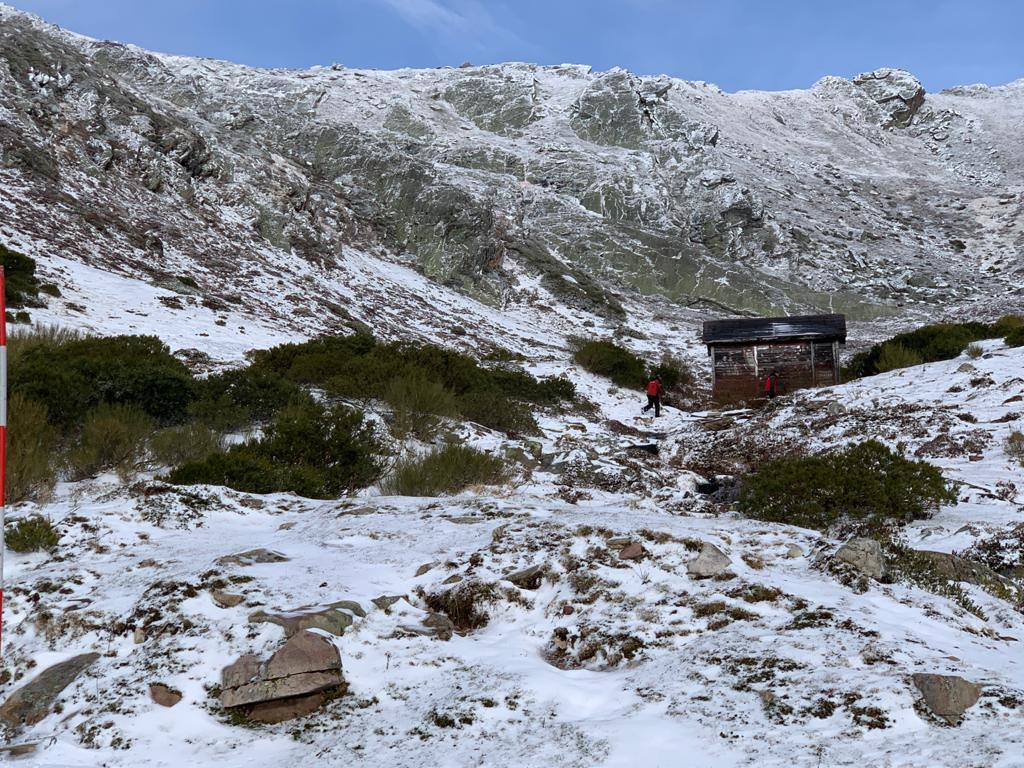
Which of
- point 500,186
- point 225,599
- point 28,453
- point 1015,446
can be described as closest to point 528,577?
point 225,599

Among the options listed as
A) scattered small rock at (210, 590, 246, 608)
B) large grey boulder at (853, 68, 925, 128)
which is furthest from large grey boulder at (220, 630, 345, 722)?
large grey boulder at (853, 68, 925, 128)

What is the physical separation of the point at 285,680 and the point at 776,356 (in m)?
27.8

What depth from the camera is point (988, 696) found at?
3500 millimetres

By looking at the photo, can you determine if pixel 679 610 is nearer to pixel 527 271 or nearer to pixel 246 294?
pixel 246 294

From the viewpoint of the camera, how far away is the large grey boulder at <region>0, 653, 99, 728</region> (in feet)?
13.1

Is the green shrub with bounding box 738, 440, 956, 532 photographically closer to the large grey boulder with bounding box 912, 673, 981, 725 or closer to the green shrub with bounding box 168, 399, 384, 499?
the large grey boulder with bounding box 912, 673, 981, 725

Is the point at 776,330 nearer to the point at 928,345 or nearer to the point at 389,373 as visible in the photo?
the point at 928,345

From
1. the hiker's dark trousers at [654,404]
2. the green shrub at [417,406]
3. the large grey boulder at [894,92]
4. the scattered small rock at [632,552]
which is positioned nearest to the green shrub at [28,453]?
the green shrub at [417,406]

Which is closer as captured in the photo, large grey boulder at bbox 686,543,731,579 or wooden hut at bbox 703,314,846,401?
large grey boulder at bbox 686,543,731,579

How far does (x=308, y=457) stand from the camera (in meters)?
10.9

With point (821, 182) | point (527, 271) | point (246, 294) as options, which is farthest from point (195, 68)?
point (821, 182)

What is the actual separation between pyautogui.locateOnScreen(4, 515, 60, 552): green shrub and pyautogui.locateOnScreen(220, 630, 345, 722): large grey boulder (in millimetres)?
3155

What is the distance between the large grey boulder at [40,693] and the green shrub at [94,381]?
6.82 metres

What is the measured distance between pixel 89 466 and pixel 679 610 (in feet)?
28.0
